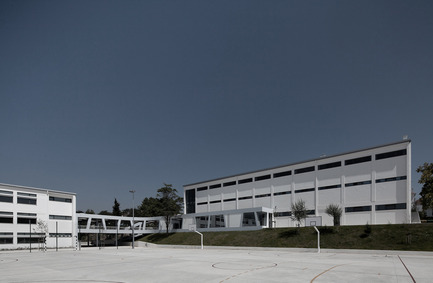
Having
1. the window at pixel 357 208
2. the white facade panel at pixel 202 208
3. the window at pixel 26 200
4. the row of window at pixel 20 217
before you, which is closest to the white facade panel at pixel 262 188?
the white facade panel at pixel 202 208

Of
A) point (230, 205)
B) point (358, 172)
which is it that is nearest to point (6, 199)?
point (230, 205)

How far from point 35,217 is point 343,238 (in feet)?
204

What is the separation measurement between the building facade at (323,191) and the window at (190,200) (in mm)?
7561

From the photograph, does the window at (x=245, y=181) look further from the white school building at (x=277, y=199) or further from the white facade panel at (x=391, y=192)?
the white facade panel at (x=391, y=192)

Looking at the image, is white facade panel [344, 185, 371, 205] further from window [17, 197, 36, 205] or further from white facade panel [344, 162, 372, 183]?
window [17, 197, 36, 205]

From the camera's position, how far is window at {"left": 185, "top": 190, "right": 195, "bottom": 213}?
301 feet

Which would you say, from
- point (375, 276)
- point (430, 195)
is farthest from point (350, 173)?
point (375, 276)

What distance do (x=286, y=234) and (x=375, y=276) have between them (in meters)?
35.5

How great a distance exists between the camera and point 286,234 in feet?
170

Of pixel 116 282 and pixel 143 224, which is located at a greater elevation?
pixel 116 282

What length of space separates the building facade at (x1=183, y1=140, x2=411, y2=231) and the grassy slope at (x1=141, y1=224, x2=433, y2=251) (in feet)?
10.6

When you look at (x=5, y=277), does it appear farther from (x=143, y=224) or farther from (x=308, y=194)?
(x=143, y=224)

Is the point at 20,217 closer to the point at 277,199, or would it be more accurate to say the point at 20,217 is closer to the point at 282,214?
the point at 277,199

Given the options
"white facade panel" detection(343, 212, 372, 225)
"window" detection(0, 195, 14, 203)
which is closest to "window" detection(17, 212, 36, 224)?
"window" detection(0, 195, 14, 203)
